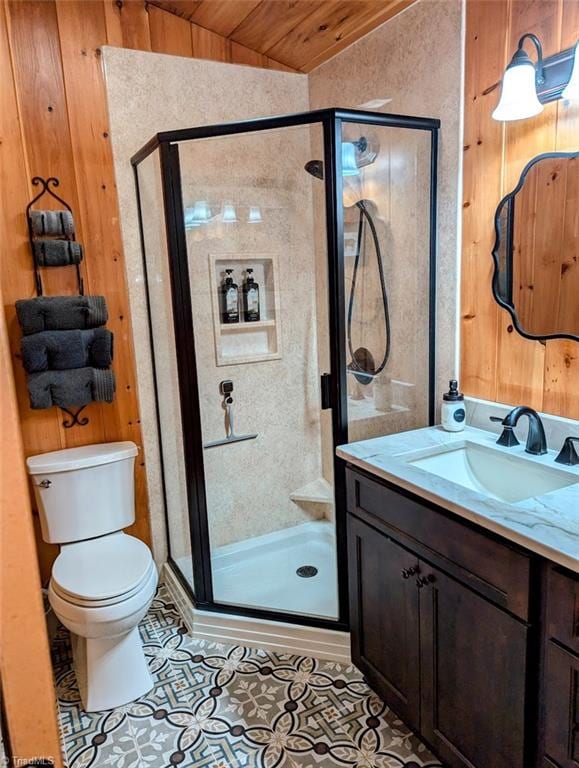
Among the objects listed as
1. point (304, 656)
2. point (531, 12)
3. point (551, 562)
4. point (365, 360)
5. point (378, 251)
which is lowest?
point (304, 656)

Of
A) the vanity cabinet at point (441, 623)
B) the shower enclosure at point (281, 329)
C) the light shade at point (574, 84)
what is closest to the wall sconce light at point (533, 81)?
the light shade at point (574, 84)

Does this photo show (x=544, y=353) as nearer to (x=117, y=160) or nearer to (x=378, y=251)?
(x=378, y=251)

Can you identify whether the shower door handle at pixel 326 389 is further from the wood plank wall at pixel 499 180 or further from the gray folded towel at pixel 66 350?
the gray folded towel at pixel 66 350

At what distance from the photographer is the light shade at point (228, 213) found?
2486 mm

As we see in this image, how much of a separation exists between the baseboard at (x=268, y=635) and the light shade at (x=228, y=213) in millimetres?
1785

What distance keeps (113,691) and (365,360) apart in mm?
1582

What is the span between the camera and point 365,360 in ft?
7.00

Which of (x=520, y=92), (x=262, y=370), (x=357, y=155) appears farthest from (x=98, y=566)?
(x=520, y=92)

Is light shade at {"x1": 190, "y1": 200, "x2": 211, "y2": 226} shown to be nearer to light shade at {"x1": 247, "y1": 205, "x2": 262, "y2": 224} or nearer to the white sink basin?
light shade at {"x1": 247, "y1": 205, "x2": 262, "y2": 224}

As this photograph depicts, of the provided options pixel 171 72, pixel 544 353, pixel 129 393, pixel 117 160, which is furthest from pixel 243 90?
pixel 544 353

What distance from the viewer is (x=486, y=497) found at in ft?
4.44

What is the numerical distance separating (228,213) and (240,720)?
6.91 feet

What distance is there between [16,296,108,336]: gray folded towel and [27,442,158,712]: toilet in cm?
56

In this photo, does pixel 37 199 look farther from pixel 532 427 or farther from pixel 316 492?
pixel 532 427
